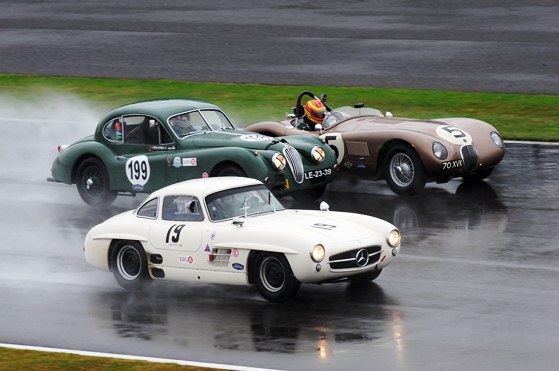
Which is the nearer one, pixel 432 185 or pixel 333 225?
pixel 333 225

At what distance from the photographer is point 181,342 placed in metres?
11.7

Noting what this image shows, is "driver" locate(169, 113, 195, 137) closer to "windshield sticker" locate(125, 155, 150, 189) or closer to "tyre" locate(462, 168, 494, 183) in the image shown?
"windshield sticker" locate(125, 155, 150, 189)

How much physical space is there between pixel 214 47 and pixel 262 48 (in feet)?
4.43

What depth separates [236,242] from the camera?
1295cm

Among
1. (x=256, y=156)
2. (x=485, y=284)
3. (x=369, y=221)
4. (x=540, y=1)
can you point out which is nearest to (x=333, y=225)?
(x=369, y=221)

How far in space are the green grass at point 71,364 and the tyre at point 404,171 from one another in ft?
27.5

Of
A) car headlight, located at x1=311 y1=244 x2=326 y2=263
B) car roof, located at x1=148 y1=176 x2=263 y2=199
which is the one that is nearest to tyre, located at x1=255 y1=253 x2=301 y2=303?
car headlight, located at x1=311 y1=244 x2=326 y2=263

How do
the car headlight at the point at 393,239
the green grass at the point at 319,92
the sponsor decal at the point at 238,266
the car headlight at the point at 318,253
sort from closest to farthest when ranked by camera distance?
the car headlight at the point at 318,253 → the sponsor decal at the point at 238,266 → the car headlight at the point at 393,239 → the green grass at the point at 319,92

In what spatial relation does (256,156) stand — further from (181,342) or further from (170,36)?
(170,36)

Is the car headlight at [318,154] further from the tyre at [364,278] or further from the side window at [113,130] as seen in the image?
the tyre at [364,278]

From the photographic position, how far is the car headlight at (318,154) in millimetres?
18000

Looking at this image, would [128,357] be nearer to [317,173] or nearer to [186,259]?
[186,259]

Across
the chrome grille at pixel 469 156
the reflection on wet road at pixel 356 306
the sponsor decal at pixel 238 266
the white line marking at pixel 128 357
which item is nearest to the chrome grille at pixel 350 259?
the reflection on wet road at pixel 356 306

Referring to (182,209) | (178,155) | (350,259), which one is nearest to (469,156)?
(178,155)
